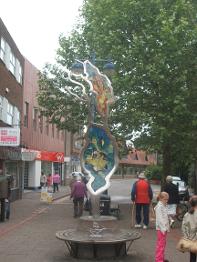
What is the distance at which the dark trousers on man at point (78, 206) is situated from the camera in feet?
Result: 71.6

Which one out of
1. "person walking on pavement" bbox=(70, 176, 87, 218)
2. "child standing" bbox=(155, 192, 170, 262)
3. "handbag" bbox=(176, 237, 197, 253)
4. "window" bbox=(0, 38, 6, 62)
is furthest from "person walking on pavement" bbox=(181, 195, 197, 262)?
"window" bbox=(0, 38, 6, 62)

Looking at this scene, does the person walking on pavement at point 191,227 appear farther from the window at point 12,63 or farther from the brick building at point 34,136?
the brick building at point 34,136

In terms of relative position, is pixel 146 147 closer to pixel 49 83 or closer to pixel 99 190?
pixel 49 83

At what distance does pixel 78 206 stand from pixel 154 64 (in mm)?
6309

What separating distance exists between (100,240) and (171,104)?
34.9ft

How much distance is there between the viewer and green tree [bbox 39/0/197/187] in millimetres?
21125

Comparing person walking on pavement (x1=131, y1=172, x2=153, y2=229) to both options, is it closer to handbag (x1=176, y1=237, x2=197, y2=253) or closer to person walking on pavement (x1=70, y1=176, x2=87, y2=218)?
person walking on pavement (x1=70, y1=176, x2=87, y2=218)

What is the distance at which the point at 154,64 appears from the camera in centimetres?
2092

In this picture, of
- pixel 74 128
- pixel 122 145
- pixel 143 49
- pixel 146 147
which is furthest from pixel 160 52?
pixel 74 128

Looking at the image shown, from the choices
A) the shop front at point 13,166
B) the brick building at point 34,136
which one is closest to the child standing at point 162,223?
the shop front at point 13,166

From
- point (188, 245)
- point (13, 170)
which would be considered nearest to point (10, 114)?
point (13, 170)

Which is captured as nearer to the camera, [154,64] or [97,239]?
[97,239]

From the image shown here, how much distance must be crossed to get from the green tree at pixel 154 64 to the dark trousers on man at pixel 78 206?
4007mm

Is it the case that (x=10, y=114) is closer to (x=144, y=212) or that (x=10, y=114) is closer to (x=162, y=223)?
(x=144, y=212)
